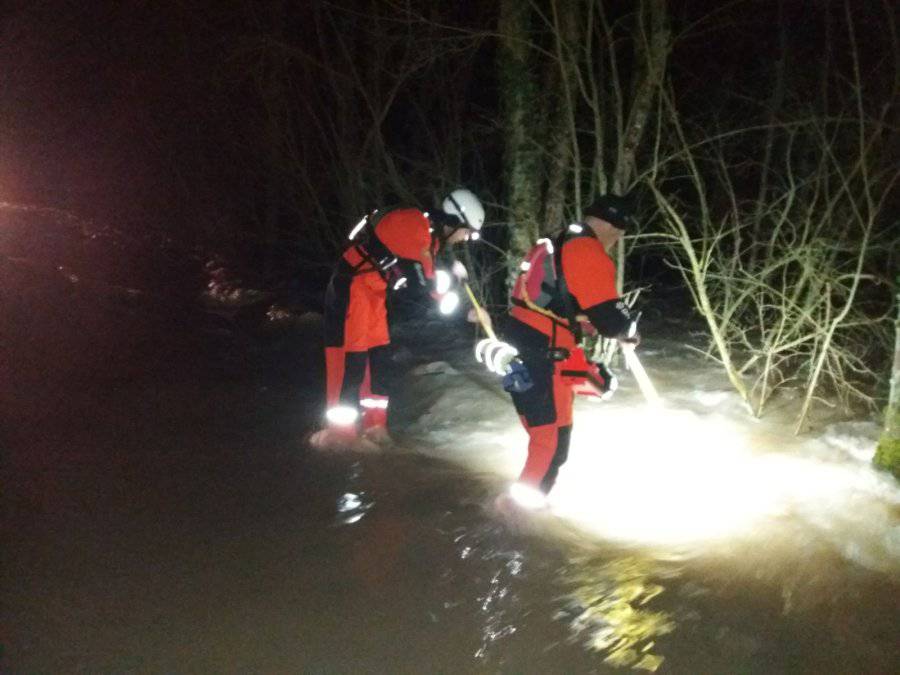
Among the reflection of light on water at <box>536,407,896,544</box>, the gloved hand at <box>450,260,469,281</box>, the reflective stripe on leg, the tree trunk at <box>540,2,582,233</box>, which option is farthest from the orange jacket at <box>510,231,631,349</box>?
the tree trunk at <box>540,2,582,233</box>

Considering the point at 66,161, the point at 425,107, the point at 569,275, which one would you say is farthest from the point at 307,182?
the point at 66,161

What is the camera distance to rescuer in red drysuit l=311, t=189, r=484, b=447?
16.7ft

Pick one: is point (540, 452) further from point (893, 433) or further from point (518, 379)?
point (893, 433)

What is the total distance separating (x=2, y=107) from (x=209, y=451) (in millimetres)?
21117

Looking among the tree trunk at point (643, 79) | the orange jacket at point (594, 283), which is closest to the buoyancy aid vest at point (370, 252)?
the orange jacket at point (594, 283)

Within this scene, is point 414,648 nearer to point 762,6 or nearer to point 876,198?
point 876,198

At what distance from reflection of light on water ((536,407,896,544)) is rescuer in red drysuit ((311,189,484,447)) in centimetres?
143

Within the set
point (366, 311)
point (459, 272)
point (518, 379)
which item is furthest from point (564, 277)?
point (366, 311)

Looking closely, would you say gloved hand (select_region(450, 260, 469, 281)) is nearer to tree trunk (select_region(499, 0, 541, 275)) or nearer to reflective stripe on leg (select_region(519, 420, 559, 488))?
reflective stripe on leg (select_region(519, 420, 559, 488))

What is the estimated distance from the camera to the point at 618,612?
10.9 feet

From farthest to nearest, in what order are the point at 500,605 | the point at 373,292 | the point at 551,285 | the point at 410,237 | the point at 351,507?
the point at 373,292 → the point at 410,237 → the point at 351,507 → the point at 551,285 → the point at 500,605

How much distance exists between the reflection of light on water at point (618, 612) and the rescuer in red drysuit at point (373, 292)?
6.68ft

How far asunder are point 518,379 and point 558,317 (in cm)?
38

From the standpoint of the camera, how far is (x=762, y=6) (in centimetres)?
846
